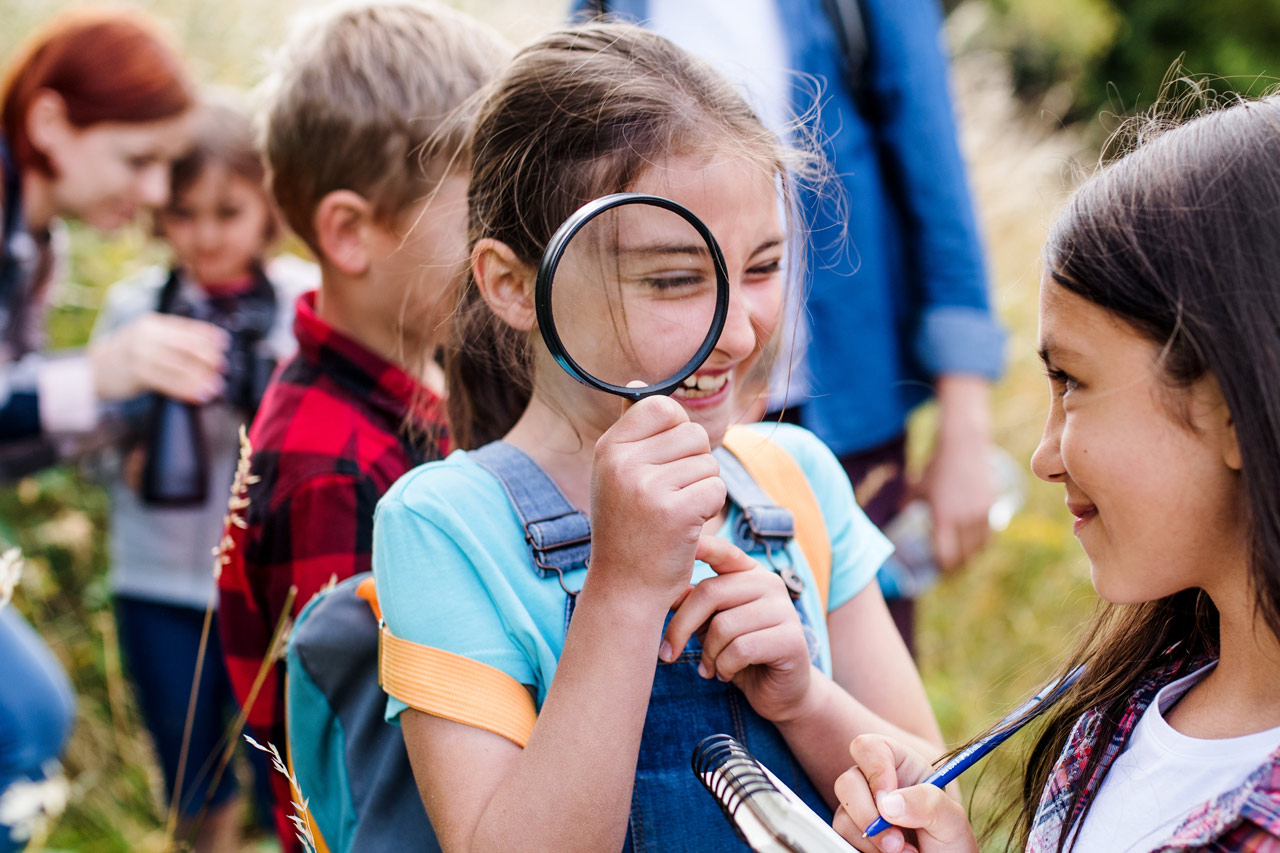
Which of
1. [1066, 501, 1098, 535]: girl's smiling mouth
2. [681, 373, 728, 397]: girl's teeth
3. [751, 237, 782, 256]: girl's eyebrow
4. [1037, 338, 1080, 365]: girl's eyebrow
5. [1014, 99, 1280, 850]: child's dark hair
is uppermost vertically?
[1014, 99, 1280, 850]: child's dark hair

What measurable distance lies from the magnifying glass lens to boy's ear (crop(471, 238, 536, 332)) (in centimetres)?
19

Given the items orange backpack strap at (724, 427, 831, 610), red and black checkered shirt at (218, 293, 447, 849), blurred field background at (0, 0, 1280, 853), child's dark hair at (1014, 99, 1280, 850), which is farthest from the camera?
blurred field background at (0, 0, 1280, 853)

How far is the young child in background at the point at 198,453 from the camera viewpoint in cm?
319

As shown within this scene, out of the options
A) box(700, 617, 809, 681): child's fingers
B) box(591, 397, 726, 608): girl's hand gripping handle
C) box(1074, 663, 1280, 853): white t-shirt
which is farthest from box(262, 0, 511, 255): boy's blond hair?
box(1074, 663, 1280, 853): white t-shirt

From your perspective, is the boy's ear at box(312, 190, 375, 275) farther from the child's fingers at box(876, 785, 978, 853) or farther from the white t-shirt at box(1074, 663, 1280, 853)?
the white t-shirt at box(1074, 663, 1280, 853)

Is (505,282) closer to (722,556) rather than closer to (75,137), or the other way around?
(722,556)

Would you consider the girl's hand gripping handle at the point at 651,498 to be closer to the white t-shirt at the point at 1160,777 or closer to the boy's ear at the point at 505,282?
the boy's ear at the point at 505,282

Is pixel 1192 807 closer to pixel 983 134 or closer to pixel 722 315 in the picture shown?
pixel 722 315

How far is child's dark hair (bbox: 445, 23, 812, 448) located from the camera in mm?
1505

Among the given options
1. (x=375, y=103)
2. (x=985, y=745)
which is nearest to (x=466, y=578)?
(x=985, y=745)

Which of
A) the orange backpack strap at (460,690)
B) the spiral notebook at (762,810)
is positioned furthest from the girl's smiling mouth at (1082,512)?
the orange backpack strap at (460,690)

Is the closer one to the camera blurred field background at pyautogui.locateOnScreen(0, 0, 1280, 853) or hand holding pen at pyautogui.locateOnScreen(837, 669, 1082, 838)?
hand holding pen at pyautogui.locateOnScreen(837, 669, 1082, 838)

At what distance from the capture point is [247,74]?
5660 mm

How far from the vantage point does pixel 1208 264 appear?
1166 millimetres
